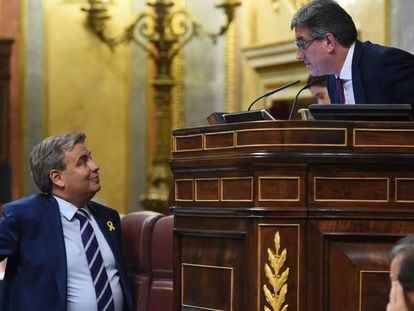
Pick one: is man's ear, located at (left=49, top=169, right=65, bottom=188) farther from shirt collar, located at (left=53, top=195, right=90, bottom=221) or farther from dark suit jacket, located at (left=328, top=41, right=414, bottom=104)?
dark suit jacket, located at (left=328, top=41, right=414, bottom=104)

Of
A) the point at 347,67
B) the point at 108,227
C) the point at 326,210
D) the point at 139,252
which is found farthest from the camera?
the point at 139,252

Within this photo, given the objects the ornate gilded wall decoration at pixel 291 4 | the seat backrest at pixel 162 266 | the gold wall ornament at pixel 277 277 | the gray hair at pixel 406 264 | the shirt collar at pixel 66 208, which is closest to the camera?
the gray hair at pixel 406 264

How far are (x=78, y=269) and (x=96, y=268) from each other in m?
0.06

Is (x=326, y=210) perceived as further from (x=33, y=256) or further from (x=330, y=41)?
(x=33, y=256)

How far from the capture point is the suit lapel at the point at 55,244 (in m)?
3.83

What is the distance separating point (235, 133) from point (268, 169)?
0.56 feet

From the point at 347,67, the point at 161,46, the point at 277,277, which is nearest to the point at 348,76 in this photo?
the point at 347,67

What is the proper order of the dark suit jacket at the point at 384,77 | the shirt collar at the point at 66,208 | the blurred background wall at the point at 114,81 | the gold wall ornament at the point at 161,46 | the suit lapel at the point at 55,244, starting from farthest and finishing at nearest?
the blurred background wall at the point at 114,81 < the gold wall ornament at the point at 161,46 < the shirt collar at the point at 66,208 < the suit lapel at the point at 55,244 < the dark suit jacket at the point at 384,77

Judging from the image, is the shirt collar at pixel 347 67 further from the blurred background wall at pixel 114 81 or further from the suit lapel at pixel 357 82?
the blurred background wall at pixel 114 81

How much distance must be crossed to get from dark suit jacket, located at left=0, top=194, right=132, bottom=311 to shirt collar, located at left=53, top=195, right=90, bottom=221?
0.10 feet

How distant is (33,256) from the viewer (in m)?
3.86

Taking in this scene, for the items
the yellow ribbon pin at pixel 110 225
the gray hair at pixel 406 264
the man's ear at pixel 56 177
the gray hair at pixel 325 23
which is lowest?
the yellow ribbon pin at pixel 110 225

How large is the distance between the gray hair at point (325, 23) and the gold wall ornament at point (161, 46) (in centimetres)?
480

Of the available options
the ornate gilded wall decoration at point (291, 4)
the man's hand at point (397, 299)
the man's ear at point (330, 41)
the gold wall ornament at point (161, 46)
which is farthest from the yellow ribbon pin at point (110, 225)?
the gold wall ornament at point (161, 46)
